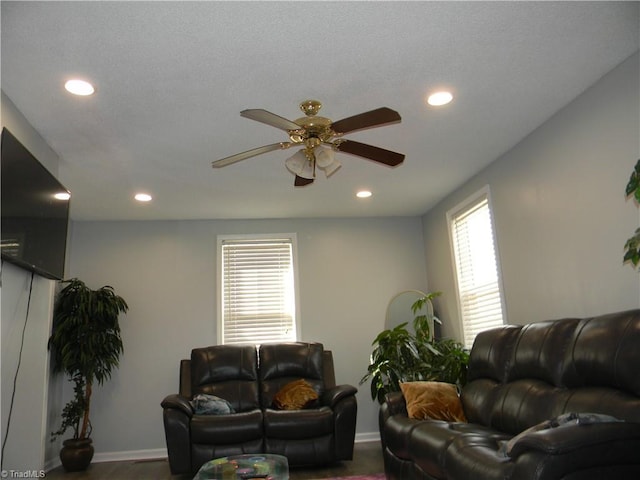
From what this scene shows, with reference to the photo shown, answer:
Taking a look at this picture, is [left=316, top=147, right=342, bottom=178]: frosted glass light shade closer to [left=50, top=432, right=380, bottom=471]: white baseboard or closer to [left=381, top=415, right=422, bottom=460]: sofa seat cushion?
[left=381, top=415, right=422, bottom=460]: sofa seat cushion

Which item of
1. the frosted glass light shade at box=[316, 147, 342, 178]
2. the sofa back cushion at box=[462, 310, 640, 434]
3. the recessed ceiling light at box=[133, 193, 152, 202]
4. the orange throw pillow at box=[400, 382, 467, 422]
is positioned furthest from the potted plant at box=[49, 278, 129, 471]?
the sofa back cushion at box=[462, 310, 640, 434]

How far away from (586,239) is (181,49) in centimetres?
282

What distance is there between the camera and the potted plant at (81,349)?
4.97m

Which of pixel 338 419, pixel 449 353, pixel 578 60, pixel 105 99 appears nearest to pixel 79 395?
pixel 338 419

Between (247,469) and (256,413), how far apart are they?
1.56 meters

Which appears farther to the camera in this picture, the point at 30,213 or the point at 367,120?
the point at 30,213

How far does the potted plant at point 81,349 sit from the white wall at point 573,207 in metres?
3.91

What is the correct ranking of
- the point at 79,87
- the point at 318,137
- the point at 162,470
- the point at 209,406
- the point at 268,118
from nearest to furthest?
the point at 268,118, the point at 318,137, the point at 79,87, the point at 209,406, the point at 162,470

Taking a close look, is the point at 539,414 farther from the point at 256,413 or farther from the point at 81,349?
the point at 81,349

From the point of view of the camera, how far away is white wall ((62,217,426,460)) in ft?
18.3

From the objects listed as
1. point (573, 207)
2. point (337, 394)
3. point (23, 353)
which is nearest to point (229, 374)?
point (337, 394)

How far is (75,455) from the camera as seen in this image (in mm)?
4879

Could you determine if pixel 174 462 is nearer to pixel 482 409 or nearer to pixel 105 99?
pixel 482 409

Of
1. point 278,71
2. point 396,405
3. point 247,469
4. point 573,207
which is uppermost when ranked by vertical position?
point 278,71
